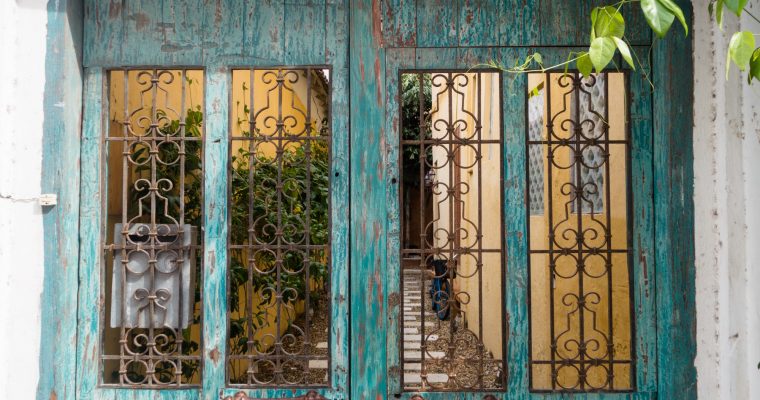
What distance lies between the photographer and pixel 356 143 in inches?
94.9

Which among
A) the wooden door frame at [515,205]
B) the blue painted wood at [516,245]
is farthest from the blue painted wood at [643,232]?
the blue painted wood at [516,245]

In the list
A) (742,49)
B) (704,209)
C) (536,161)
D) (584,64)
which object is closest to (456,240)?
(584,64)

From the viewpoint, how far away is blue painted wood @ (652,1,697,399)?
7.71 ft

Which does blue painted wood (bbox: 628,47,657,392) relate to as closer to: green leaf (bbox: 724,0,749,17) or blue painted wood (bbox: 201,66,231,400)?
green leaf (bbox: 724,0,749,17)

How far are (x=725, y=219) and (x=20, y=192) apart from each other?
2.61m

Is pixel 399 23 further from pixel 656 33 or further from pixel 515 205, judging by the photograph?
pixel 656 33

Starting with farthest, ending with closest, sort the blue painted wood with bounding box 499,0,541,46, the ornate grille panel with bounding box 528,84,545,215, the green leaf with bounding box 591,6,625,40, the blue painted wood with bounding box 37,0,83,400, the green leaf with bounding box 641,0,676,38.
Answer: the ornate grille panel with bounding box 528,84,545,215 → the blue painted wood with bounding box 499,0,541,46 → the blue painted wood with bounding box 37,0,83,400 → the green leaf with bounding box 591,6,625,40 → the green leaf with bounding box 641,0,676,38

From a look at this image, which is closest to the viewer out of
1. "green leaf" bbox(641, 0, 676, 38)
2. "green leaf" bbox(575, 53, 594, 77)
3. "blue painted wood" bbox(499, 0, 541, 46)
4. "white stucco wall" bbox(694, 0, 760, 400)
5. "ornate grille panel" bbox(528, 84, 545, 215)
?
"green leaf" bbox(641, 0, 676, 38)

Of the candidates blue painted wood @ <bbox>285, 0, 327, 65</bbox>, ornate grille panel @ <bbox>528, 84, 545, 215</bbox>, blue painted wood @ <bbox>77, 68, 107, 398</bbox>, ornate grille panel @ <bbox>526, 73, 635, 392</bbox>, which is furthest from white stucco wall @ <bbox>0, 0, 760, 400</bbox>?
ornate grille panel @ <bbox>528, 84, 545, 215</bbox>

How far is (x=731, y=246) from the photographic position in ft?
7.14

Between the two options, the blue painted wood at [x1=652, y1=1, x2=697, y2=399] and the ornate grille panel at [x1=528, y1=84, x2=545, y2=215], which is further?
the ornate grille panel at [x1=528, y1=84, x2=545, y2=215]

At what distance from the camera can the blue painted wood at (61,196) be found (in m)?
2.32

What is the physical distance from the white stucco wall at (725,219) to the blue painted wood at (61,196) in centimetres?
249

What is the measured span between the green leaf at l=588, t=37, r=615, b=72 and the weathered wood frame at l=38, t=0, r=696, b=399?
70 centimetres
